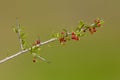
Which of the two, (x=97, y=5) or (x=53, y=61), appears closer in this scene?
(x=53, y=61)

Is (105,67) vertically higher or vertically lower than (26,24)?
lower

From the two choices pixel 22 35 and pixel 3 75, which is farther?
pixel 3 75

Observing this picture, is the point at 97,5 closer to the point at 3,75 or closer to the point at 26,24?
the point at 26,24

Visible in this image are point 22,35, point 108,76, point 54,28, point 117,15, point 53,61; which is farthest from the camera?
point 117,15

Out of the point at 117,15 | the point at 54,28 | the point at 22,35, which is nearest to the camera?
the point at 22,35

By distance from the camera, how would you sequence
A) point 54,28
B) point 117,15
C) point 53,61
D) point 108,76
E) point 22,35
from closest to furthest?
1. point 22,35
2. point 108,76
3. point 53,61
4. point 54,28
5. point 117,15

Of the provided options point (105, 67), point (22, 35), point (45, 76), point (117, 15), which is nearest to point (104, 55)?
point (105, 67)

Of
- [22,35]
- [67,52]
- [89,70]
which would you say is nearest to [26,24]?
[67,52]

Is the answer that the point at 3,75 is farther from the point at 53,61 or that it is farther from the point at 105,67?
the point at 105,67

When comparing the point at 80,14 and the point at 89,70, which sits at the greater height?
the point at 80,14
